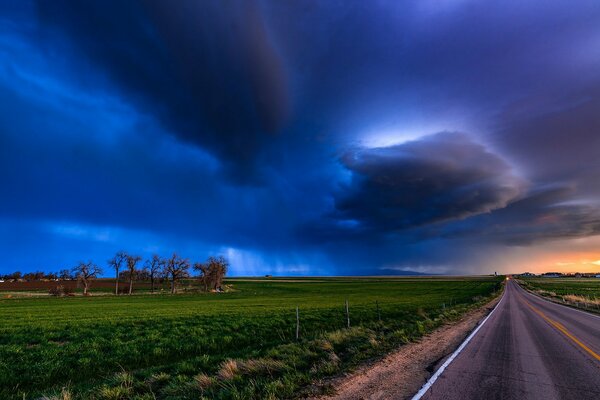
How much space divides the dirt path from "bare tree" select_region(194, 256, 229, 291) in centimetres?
9273

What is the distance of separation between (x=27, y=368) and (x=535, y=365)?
1943cm

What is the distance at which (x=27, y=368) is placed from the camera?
13406 millimetres

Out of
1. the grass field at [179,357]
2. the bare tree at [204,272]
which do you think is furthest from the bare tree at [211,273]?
the grass field at [179,357]

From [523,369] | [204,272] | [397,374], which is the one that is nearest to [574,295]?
[523,369]

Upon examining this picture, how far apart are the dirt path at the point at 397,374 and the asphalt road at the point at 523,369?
20.5 inches

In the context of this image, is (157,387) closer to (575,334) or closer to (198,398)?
(198,398)

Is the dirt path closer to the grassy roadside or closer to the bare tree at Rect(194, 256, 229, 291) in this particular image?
the grassy roadside

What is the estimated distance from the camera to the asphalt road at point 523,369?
7270 millimetres

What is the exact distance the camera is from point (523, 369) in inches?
367

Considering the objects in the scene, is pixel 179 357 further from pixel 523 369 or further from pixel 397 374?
pixel 523 369

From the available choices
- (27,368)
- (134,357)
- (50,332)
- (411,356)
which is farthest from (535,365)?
(50,332)

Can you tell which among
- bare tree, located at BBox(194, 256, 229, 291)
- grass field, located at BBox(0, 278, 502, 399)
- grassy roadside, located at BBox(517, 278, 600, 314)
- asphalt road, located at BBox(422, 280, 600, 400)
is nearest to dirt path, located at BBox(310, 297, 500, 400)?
asphalt road, located at BBox(422, 280, 600, 400)

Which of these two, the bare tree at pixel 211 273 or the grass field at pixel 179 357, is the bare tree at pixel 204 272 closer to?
the bare tree at pixel 211 273

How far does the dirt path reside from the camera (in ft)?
23.3
